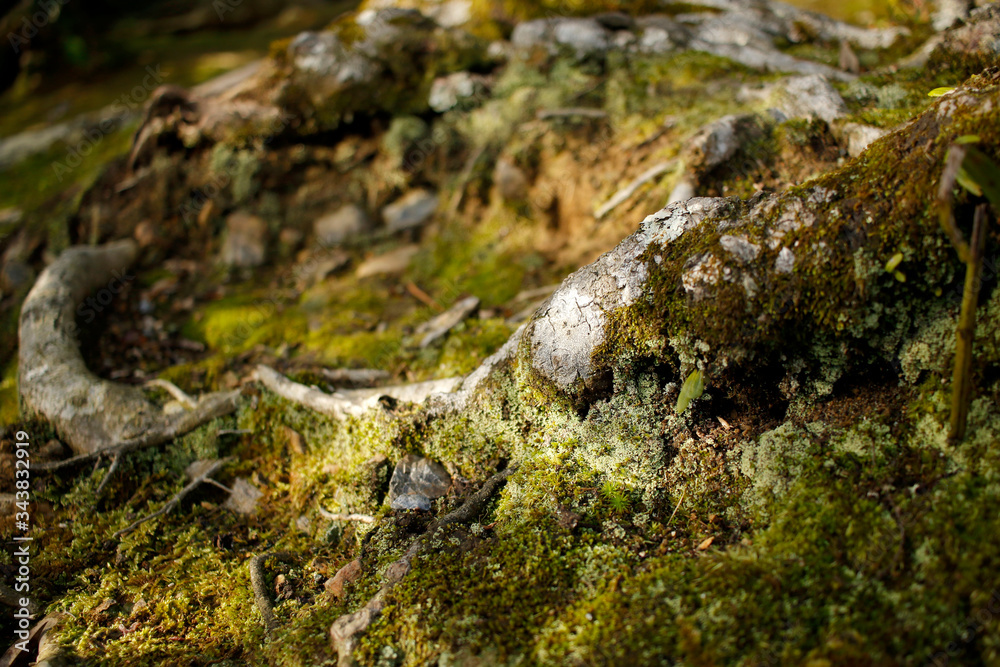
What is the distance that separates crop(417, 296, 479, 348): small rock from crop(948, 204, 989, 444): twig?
141 inches

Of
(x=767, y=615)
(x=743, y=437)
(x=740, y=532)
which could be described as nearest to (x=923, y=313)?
(x=743, y=437)

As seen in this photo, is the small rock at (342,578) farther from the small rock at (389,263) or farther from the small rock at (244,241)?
the small rock at (244,241)

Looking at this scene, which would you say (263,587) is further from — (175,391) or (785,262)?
(785,262)

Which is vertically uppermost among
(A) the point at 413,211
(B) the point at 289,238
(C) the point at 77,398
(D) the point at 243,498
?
(A) the point at 413,211

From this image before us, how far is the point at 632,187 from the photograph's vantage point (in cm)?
507

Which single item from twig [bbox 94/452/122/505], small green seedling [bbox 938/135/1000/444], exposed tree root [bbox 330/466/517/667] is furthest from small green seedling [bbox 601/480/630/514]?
twig [bbox 94/452/122/505]

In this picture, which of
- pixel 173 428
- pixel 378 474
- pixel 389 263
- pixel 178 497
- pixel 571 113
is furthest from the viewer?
pixel 389 263

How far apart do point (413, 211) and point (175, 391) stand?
10.9 ft

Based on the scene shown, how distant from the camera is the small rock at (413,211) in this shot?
22.0 ft

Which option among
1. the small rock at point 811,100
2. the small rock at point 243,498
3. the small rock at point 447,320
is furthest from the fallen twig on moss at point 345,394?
the small rock at point 811,100

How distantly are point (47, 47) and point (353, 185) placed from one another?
48.7 ft

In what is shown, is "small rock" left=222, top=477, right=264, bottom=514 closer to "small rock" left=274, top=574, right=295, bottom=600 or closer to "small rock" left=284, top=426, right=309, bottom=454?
"small rock" left=284, top=426, right=309, bottom=454

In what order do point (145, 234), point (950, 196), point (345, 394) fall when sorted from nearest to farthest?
Result: point (950, 196), point (345, 394), point (145, 234)

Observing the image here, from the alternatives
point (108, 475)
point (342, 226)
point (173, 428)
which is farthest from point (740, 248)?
point (342, 226)
